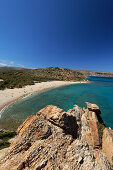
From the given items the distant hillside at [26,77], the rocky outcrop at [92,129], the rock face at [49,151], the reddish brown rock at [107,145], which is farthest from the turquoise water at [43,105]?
the distant hillside at [26,77]

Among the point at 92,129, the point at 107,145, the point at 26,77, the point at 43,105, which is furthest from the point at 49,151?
the point at 26,77

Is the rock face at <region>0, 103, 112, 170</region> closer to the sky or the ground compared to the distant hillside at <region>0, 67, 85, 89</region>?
closer to the ground

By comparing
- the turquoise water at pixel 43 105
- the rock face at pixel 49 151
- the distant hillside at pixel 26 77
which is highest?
the distant hillside at pixel 26 77

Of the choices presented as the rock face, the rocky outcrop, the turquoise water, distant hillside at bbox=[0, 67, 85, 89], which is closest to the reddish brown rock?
the rocky outcrop

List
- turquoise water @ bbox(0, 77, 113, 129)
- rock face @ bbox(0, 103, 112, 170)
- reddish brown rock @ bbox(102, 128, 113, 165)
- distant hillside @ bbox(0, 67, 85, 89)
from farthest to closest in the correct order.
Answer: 1. distant hillside @ bbox(0, 67, 85, 89)
2. turquoise water @ bbox(0, 77, 113, 129)
3. reddish brown rock @ bbox(102, 128, 113, 165)
4. rock face @ bbox(0, 103, 112, 170)

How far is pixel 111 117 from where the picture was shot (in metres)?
15.9

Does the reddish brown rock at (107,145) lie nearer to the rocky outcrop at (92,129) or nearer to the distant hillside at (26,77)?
the rocky outcrop at (92,129)

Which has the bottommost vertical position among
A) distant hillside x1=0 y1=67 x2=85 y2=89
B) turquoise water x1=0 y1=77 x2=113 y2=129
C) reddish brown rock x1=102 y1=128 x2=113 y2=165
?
turquoise water x1=0 y1=77 x2=113 y2=129

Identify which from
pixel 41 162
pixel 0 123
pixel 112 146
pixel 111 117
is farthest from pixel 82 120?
pixel 0 123

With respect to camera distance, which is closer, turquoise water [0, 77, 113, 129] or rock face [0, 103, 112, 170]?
rock face [0, 103, 112, 170]

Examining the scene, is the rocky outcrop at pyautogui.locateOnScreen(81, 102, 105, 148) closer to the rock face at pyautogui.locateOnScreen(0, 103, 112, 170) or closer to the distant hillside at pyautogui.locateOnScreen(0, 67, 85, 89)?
the rock face at pyautogui.locateOnScreen(0, 103, 112, 170)

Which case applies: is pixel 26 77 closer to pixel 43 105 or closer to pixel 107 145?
pixel 43 105

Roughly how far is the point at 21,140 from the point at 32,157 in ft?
4.21

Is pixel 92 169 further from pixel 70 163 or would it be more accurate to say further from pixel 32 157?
pixel 32 157
